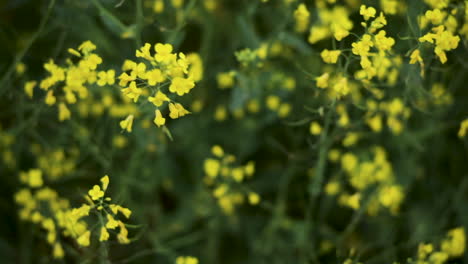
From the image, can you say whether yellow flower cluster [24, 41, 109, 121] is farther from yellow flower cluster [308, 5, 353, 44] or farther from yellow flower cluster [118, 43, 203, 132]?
yellow flower cluster [308, 5, 353, 44]

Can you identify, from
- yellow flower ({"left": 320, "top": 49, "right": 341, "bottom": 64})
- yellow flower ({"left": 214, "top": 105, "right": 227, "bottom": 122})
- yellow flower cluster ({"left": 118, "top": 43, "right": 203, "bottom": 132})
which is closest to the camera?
yellow flower cluster ({"left": 118, "top": 43, "right": 203, "bottom": 132})

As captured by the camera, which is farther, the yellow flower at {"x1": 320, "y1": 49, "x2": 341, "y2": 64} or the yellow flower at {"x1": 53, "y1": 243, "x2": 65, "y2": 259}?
the yellow flower at {"x1": 53, "y1": 243, "x2": 65, "y2": 259}

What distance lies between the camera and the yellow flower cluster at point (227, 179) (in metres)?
1.83

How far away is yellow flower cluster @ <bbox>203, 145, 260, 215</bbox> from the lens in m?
1.83

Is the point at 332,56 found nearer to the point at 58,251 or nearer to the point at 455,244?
the point at 455,244

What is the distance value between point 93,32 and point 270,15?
0.63 m

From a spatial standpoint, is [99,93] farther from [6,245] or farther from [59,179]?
[6,245]

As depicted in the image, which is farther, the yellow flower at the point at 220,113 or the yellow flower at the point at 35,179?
the yellow flower at the point at 220,113

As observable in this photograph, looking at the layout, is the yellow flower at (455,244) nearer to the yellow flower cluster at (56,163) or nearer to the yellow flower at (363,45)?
the yellow flower at (363,45)

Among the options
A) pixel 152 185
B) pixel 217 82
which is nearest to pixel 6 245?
pixel 152 185

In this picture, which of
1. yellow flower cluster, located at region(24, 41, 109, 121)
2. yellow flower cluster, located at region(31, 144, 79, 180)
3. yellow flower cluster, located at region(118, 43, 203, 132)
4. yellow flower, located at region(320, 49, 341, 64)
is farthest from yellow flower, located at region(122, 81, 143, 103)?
yellow flower cluster, located at region(31, 144, 79, 180)

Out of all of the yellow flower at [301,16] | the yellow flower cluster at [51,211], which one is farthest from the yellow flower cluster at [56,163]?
the yellow flower at [301,16]

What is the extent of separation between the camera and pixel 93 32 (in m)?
1.92

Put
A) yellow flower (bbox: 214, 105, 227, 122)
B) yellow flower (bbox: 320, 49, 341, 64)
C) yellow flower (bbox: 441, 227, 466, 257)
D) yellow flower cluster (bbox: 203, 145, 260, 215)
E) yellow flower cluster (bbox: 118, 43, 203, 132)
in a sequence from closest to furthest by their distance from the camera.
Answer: yellow flower cluster (bbox: 118, 43, 203, 132), yellow flower (bbox: 320, 49, 341, 64), yellow flower (bbox: 441, 227, 466, 257), yellow flower cluster (bbox: 203, 145, 260, 215), yellow flower (bbox: 214, 105, 227, 122)
